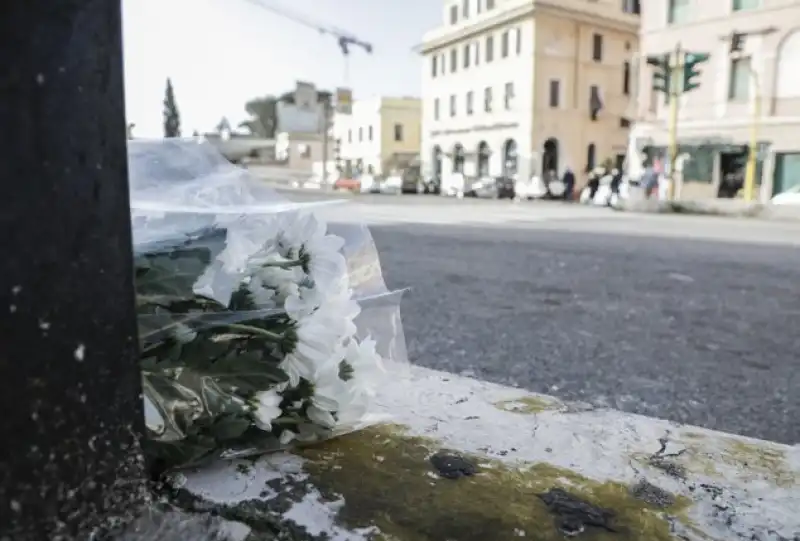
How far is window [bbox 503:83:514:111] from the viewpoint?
3241cm

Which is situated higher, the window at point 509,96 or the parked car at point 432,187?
the window at point 509,96

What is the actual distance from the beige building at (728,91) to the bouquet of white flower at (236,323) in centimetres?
2326

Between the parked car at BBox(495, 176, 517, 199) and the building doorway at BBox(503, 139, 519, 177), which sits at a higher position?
the building doorway at BBox(503, 139, 519, 177)

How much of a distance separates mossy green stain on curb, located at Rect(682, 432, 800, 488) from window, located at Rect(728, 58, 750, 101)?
78.1ft

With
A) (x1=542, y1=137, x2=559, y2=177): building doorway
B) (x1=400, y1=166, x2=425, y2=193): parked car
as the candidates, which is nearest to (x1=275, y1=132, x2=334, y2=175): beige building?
(x1=400, y1=166, x2=425, y2=193): parked car

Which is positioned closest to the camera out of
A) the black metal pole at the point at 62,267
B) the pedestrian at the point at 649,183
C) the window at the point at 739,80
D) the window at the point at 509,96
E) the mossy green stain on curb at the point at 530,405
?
the black metal pole at the point at 62,267

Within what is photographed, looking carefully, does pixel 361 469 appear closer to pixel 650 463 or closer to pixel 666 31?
pixel 650 463

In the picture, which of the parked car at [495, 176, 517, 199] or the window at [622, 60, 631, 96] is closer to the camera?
the parked car at [495, 176, 517, 199]

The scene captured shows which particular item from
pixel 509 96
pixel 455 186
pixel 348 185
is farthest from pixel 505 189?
pixel 348 185

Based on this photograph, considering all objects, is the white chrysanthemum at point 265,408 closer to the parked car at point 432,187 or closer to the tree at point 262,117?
the parked car at point 432,187

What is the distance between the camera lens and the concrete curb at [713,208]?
47.2 ft

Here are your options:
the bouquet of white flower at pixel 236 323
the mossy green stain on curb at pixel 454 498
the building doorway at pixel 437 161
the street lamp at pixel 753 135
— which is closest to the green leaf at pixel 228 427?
the bouquet of white flower at pixel 236 323

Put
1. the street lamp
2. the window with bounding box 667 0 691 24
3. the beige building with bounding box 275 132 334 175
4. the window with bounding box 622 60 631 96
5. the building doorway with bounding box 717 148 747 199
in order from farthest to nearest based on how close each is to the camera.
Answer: the beige building with bounding box 275 132 334 175 → the window with bounding box 622 60 631 96 → the window with bounding box 667 0 691 24 → the building doorway with bounding box 717 148 747 199 → the street lamp

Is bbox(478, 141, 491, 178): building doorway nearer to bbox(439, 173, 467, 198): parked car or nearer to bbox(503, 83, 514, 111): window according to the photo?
bbox(503, 83, 514, 111): window
